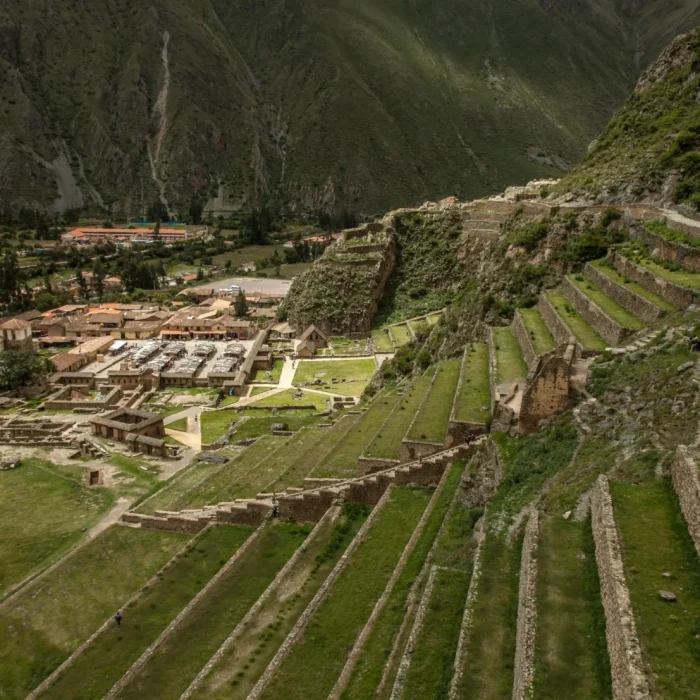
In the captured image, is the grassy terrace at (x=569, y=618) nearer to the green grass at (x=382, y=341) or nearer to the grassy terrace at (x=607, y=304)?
the grassy terrace at (x=607, y=304)

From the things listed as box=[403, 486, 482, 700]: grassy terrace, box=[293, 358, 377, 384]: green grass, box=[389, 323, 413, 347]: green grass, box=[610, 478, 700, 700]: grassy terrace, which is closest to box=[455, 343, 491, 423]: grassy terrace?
box=[403, 486, 482, 700]: grassy terrace

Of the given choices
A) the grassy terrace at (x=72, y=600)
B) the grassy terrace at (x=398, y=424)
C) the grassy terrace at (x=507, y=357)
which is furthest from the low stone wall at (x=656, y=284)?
the grassy terrace at (x=72, y=600)

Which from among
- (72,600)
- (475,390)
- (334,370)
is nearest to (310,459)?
(475,390)

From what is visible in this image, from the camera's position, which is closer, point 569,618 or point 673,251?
point 569,618

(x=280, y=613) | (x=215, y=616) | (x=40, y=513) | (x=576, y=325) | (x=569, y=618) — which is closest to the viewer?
(x=569, y=618)

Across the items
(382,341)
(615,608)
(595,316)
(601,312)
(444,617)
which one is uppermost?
(601,312)

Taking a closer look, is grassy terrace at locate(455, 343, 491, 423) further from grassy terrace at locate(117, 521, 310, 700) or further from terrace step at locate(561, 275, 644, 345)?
grassy terrace at locate(117, 521, 310, 700)

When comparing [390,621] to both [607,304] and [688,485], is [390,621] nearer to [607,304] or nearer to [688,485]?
[688,485]
